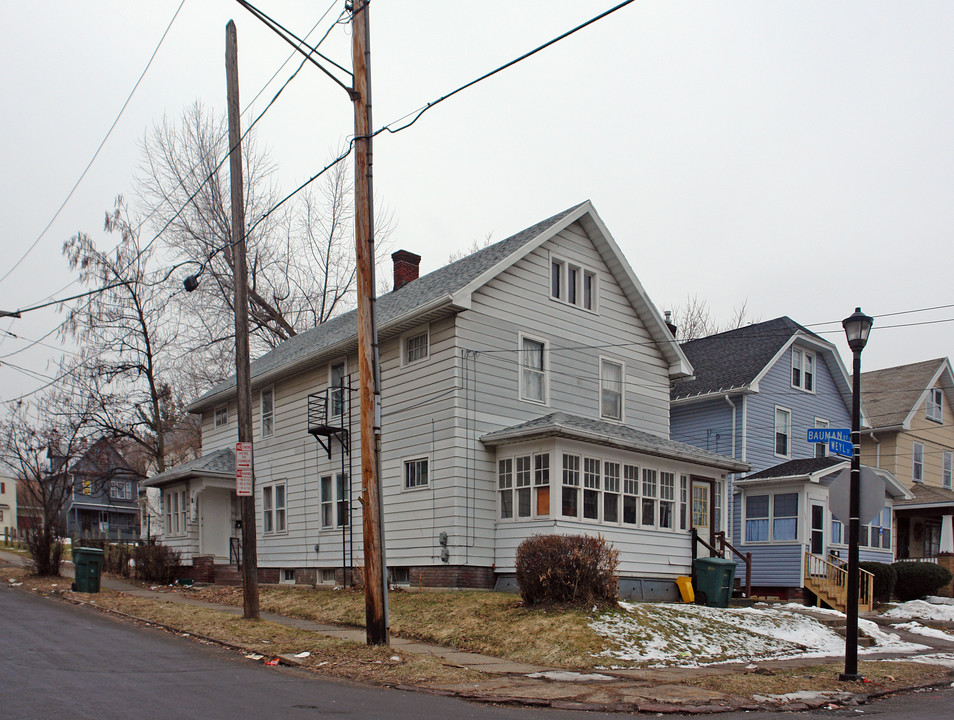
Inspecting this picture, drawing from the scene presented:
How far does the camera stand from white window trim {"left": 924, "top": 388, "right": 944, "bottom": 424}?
3561 centimetres

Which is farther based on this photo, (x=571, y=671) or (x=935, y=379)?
(x=935, y=379)

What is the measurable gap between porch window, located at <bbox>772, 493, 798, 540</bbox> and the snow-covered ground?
27.2 feet

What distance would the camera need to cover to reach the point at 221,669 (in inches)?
438

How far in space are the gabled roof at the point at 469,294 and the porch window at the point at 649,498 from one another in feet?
15.6

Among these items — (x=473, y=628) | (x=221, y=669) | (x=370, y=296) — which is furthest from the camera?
(x=473, y=628)

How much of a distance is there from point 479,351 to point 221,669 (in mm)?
10013

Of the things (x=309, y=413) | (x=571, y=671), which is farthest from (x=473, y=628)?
(x=309, y=413)

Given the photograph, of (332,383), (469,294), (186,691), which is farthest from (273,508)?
(186,691)

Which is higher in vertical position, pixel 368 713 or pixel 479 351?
pixel 479 351

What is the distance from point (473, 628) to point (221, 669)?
4.68 m

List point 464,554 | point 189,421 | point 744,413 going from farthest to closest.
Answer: point 189,421 → point 744,413 → point 464,554

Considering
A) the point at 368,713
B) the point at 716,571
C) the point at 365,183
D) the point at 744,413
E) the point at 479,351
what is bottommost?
the point at 716,571

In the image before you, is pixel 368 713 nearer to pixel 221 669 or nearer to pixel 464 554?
pixel 221 669

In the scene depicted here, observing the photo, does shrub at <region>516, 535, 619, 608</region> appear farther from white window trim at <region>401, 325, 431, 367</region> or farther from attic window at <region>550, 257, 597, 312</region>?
attic window at <region>550, 257, 597, 312</region>
